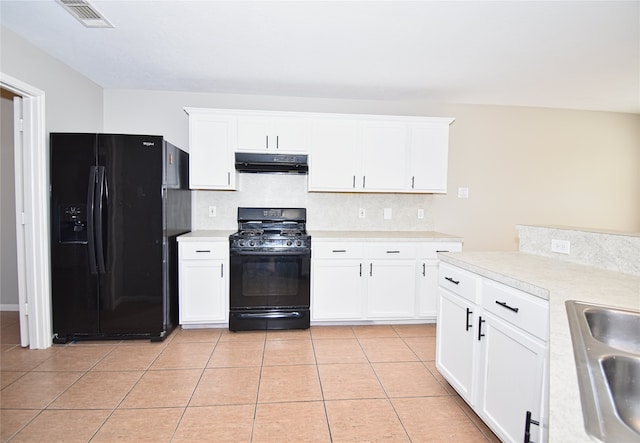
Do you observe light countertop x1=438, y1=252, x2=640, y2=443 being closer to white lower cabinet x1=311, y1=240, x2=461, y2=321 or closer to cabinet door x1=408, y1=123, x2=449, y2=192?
white lower cabinet x1=311, y1=240, x2=461, y2=321

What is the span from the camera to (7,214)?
136 inches

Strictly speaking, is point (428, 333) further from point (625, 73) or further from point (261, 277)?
point (625, 73)

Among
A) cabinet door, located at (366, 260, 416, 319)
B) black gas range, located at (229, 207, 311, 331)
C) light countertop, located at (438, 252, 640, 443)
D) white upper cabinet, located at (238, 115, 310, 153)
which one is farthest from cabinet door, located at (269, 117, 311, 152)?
light countertop, located at (438, 252, 640, 443)

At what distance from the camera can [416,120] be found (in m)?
3.31

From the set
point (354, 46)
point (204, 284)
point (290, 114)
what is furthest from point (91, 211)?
point (354, 46)

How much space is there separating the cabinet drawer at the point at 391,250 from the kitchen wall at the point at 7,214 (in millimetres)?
4013

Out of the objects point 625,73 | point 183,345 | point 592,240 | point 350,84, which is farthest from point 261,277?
point 625,73

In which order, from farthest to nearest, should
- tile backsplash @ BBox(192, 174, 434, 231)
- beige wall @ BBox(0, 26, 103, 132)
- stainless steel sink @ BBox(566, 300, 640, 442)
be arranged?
tile backsplash @ BBox(192, 174, 434, 231)
beige wall @ BBox(0, 26, 103, 132)
stainless steel sink @ BBox(566, 300, 640, 442)

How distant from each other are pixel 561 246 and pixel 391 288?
1552 millimetres

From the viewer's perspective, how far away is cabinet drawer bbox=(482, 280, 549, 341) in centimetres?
125

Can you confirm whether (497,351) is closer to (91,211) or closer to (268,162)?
(268,162)

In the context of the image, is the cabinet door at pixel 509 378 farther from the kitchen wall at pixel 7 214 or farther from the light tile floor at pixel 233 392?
the kitchen wall at pixel 7 214

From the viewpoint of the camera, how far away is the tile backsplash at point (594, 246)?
1533 millimetres

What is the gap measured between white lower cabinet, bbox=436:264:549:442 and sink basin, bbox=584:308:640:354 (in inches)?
7.6
